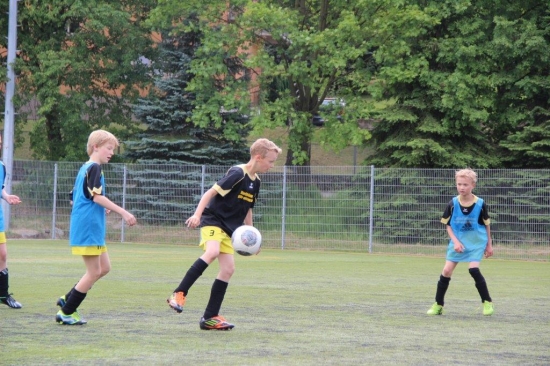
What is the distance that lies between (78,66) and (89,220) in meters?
26.4

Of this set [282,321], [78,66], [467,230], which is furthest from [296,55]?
[282,321]

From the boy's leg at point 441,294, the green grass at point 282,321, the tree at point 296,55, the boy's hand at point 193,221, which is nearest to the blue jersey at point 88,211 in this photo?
the green grass at point 282,321

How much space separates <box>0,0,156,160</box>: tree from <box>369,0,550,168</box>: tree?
994 centimetres

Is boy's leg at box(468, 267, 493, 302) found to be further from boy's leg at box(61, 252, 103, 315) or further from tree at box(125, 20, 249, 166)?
tree at box(125, 20, 249, 166)

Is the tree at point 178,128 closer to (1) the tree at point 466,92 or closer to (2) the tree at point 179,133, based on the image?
(2) the tree at point 179,133

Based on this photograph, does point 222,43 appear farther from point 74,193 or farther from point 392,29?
point 74,193

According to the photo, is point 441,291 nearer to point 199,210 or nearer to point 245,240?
point 245,240

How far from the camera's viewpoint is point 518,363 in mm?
6902

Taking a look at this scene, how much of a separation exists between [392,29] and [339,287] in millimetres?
17949

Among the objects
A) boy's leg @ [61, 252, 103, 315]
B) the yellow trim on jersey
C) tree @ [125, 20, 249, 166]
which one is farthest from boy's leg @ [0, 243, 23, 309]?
tree @ [125, 20, 249, 166]

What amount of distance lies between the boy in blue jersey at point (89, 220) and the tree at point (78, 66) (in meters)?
25.8

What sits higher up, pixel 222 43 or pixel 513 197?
pixel 222 43

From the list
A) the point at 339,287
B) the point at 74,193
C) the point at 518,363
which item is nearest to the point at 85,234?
the point at 74,193

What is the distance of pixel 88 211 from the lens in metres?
8.62
